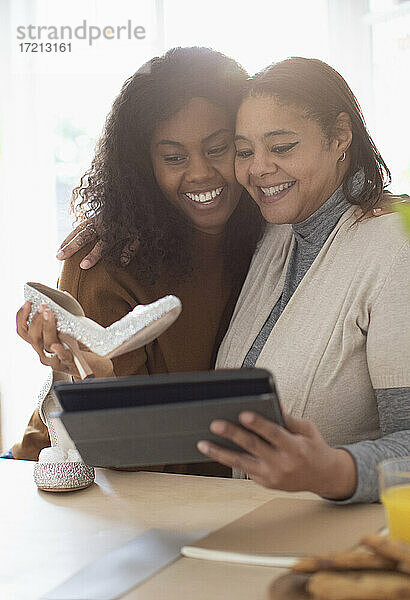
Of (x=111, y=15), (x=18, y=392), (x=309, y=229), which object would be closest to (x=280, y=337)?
(x=309, y=229)

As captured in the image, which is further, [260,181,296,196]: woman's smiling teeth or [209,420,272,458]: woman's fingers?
[260,181,296,196]: woman's smiling teeth

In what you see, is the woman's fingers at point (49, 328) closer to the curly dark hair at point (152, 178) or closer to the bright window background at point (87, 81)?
the curly dark hair at point (152, 178)

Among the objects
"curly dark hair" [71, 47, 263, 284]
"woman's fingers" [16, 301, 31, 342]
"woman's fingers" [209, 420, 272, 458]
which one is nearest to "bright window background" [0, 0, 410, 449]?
"curly dark hair" [71, 47, 263, 284]

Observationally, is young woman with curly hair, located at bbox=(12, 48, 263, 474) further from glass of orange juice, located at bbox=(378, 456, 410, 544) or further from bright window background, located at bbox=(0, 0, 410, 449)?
bright window background, located at bbox=(0, 0, 410, 449)

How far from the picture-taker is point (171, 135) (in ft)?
5.34

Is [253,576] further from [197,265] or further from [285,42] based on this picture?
[285,42]

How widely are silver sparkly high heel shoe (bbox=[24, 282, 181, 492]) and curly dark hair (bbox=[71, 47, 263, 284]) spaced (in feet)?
1.24

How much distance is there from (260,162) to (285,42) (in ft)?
6.87

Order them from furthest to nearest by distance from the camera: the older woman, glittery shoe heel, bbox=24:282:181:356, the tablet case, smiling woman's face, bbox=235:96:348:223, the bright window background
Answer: the bright window background → smiling woman's face, bbox=235:96:348:223 → the older woman → glittery shoe heel, bbox=24:282:181:356 → the tablet case

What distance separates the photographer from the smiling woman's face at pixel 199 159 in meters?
1.61

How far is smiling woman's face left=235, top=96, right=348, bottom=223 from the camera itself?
1423 millimetres

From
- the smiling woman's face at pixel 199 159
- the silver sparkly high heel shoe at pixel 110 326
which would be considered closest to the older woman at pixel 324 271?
the smiling woman's face at pixel 199 159

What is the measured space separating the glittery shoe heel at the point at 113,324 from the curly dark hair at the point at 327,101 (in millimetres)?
466

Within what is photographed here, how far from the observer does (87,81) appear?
333cm
